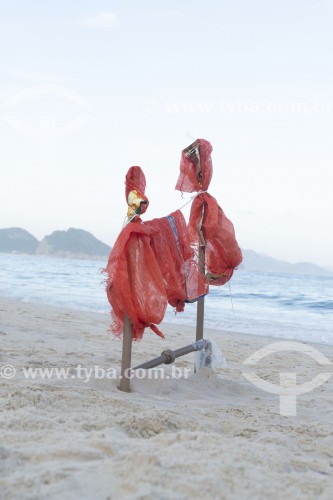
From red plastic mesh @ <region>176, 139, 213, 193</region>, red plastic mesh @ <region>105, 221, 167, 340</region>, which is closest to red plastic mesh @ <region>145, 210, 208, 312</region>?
red plastic mesh @ <region>105, 221, 167, 340</region>

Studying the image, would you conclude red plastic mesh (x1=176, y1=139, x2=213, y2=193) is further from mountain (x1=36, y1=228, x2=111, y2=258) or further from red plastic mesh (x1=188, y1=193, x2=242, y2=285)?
mountain (x1=36, y1=228, x2=111, y2=258)

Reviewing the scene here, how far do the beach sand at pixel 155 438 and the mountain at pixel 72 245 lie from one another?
120427mm

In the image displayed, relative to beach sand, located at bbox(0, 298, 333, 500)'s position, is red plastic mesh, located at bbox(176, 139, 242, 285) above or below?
above

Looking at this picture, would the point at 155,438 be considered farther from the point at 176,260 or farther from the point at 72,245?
the point at 72,245

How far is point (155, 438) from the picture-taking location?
2170 mm

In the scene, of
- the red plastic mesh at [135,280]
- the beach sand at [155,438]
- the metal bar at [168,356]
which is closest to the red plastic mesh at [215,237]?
the metal bar at [168,356]

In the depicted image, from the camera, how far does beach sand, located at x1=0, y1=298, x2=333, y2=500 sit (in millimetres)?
1687

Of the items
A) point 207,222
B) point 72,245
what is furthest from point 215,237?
point 72,245

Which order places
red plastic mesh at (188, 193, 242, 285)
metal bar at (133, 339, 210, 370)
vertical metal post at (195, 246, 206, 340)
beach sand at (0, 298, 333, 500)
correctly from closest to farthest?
1. beach sand at (0, 298, 333, 500)
2. metal bar at (133, 339, 210, 370)
3. red plastic mesh at (188, 193, 242, 285)
4. vertical metal post at (195, 246, 206, 340)

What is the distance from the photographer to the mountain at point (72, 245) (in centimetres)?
12437

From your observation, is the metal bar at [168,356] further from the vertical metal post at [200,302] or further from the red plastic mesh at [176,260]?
the red plastic mesh at [176,260]

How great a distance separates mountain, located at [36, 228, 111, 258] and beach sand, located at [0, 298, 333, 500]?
120 meters

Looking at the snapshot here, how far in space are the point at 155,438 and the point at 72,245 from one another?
13000cm

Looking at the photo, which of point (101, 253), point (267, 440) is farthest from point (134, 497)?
point (101, 253)
